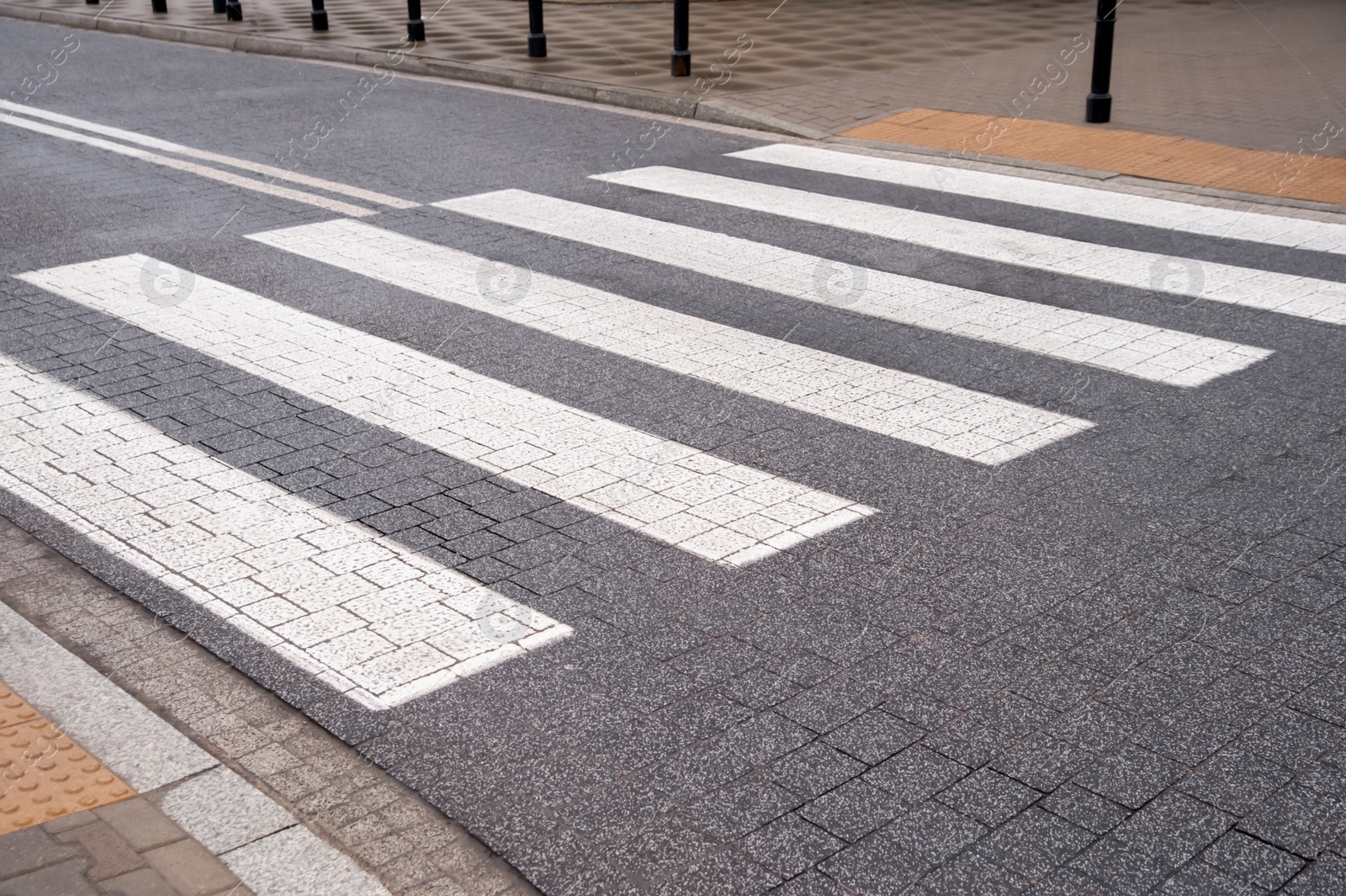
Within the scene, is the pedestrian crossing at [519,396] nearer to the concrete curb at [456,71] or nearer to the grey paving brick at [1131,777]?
the grey paving brick at [1131,777]

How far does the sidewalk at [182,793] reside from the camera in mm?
3135

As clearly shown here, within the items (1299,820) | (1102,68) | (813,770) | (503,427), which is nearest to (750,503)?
(503,427)

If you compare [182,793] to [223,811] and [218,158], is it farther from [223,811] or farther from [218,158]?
[218,158]

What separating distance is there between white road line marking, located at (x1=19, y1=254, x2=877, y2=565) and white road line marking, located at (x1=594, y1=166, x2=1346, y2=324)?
132 inches

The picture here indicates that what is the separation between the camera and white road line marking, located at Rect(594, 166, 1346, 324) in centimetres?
724

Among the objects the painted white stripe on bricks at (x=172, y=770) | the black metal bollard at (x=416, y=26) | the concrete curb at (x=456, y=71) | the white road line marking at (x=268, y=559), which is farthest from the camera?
the black metal bollard at (x=416, y=26)

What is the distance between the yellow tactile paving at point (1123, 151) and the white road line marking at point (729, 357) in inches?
182

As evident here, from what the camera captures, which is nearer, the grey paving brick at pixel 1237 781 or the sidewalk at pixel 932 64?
the grey paving brick at pixel 1237 781

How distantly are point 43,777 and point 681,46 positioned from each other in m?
11.6

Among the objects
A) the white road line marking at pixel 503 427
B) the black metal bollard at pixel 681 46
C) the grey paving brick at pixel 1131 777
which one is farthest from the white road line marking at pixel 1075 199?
the grey paving brick at pixel 1131 777

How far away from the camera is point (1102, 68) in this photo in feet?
37.7

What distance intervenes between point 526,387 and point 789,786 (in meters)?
3.10

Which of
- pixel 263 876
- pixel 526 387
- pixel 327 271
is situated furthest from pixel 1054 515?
pixel 327 271

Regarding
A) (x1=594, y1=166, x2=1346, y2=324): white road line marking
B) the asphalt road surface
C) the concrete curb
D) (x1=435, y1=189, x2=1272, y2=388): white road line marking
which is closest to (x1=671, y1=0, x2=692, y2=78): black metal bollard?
the concrete curb
